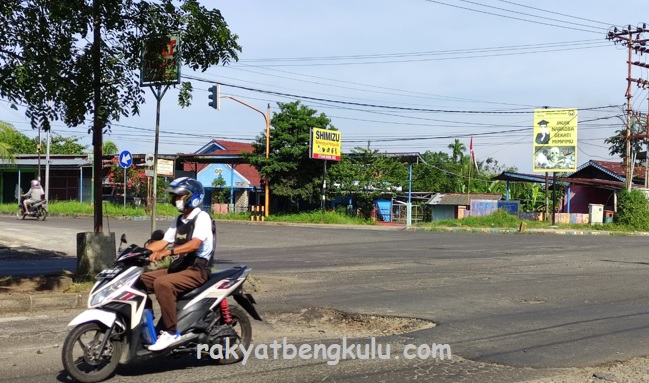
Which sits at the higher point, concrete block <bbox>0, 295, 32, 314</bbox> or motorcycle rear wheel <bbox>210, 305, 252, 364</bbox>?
motorcycle rear wheel <bbox>210, 305, 252, 364</bbox>

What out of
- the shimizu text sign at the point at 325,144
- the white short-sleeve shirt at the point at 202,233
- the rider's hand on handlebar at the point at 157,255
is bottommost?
the rider's hand on handlebar at the point at 157,255

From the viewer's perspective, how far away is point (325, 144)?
43000mm

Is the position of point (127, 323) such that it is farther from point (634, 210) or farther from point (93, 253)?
point (634, 210)

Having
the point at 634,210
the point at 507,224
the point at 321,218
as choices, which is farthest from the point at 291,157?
the point at 634,210

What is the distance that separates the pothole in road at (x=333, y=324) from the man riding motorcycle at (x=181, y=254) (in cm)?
198

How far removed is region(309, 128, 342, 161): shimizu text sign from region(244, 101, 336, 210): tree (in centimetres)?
125

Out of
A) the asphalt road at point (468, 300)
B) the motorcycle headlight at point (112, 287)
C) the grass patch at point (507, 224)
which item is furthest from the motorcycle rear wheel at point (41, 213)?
the motorcycle headlight at point (112, 287)

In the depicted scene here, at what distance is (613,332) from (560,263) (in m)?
9.36

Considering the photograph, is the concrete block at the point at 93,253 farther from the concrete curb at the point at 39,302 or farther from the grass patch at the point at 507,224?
the grass patch at the point at 507,224

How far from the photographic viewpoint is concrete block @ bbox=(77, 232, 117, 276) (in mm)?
10672

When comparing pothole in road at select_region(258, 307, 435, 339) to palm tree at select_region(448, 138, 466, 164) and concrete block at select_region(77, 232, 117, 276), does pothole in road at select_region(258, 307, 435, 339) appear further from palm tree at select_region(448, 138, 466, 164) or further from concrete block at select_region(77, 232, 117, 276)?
palm tree at select_region(448, 138, 466, 164)

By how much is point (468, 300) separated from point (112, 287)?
6.50 metres

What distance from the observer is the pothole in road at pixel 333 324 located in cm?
802

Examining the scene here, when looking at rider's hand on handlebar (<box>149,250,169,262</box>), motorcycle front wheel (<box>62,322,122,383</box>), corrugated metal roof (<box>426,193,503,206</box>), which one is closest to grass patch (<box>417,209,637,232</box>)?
corrugated metal roof (<box>426,193,503,206</box>)
